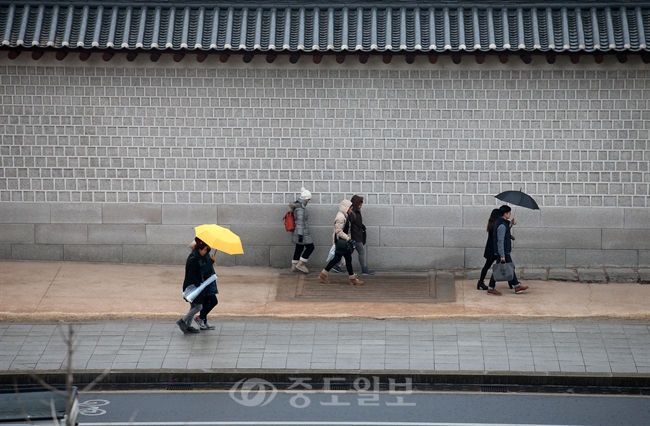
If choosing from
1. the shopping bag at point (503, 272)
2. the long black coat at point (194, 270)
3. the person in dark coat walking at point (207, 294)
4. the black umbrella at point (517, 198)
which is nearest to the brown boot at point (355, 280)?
the shopping bag at point (503, 272)

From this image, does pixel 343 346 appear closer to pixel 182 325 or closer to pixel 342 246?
pixel 182 325

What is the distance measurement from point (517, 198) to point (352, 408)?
228 inches

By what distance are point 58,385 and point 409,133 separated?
793 centimetres

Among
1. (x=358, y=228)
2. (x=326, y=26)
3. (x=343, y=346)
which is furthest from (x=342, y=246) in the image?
(x=326, y=26)

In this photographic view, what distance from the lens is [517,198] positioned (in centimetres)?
1650

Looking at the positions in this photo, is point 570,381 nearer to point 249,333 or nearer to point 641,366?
point 641,366

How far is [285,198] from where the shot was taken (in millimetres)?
18234

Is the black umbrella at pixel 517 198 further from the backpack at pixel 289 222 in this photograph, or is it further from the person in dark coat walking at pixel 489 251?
the backpack at pixel 289 222

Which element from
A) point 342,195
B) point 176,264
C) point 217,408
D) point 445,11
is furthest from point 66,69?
point 217,408

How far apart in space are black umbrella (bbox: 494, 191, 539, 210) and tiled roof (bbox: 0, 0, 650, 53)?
8.10 feet

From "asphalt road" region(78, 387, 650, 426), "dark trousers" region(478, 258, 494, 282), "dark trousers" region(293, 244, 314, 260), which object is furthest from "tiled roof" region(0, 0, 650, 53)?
"asphalt road" region(78, 387, 650, 426)

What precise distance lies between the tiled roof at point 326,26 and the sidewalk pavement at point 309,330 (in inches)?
160

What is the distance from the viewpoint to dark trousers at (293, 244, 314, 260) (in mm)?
17969

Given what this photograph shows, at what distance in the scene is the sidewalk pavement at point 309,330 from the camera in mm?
13422
